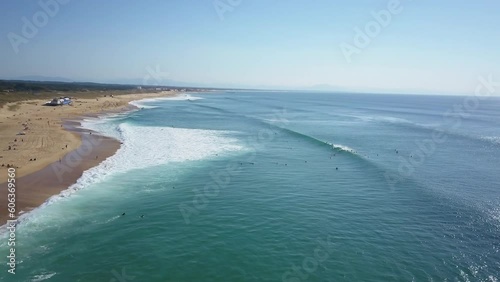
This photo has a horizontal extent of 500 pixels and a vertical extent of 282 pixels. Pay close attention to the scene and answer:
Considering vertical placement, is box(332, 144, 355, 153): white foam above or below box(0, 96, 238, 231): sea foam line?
above

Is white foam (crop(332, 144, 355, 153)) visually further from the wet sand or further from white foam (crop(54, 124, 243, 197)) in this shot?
the wet sand

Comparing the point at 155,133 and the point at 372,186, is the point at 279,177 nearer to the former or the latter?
the point at 372,186

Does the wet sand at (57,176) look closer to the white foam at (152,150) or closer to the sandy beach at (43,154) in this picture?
the sandy beach at (43,154)

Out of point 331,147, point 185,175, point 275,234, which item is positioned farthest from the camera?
point 331,147

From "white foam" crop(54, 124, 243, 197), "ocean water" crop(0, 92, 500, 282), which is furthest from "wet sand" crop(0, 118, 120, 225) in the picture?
"ocean water" crop(0, 92, 500, 282)

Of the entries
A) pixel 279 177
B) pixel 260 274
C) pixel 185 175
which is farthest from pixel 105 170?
pixel 260 274
